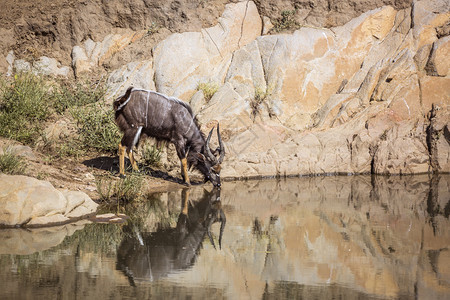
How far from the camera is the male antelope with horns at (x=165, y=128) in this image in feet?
38.8

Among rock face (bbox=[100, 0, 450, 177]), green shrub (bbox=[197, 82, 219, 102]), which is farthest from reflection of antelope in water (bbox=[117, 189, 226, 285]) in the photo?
green shrub (bbox=[197, 82, 219, 102])

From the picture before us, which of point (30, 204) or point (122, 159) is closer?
point (30, 204)

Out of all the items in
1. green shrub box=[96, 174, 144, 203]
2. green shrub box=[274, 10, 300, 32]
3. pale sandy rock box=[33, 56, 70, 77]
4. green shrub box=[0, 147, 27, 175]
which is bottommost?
green shrub box=[96, 174, 144, 203]

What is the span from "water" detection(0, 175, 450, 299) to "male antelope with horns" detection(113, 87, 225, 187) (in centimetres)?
191

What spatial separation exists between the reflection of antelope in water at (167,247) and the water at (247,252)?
13mm

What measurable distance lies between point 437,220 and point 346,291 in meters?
3.60

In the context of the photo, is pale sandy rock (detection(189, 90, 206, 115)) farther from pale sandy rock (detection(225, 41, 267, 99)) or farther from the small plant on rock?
the small plant on rock

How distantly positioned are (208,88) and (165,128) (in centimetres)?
348

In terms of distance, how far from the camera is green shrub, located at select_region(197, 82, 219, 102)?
15141mm

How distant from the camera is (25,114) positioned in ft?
46.5

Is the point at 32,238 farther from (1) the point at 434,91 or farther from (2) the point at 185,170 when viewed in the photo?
(1) the point at 434,91

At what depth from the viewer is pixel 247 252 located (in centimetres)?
679

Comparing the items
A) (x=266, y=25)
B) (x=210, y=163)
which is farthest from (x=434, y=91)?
(x=210, y=163)

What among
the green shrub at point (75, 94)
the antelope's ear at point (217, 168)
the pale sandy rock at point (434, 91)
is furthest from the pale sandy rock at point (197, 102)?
the pale sandy rock at point (434, 91)
